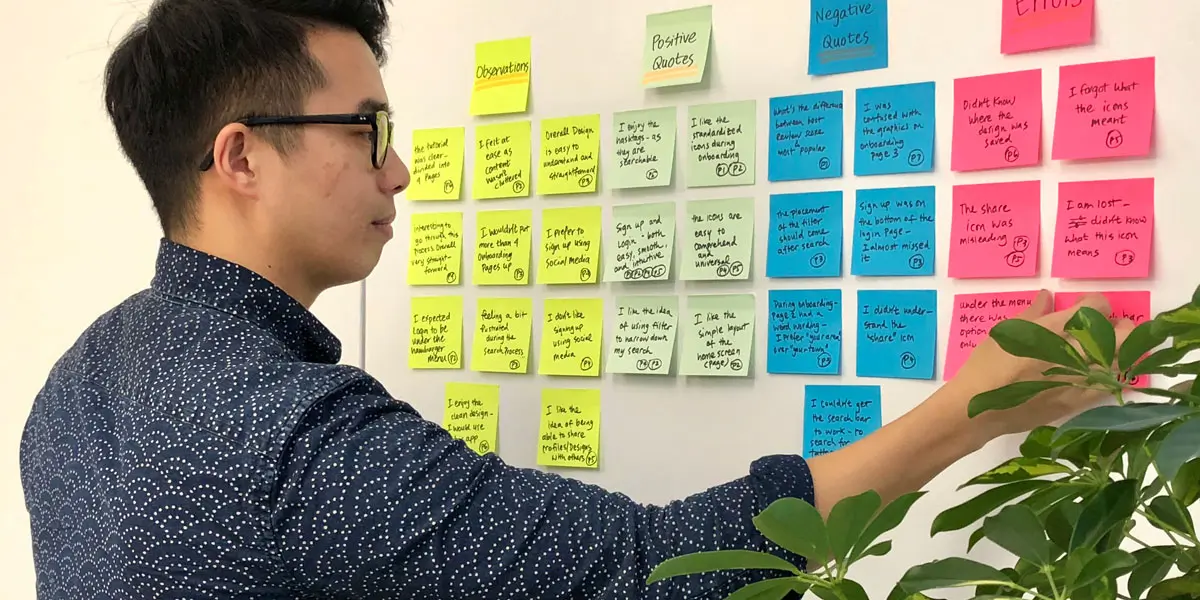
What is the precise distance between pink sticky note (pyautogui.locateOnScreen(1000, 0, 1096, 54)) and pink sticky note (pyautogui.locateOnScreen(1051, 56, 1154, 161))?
1.2 inches

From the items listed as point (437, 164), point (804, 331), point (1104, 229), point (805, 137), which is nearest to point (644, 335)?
point (804, 331)

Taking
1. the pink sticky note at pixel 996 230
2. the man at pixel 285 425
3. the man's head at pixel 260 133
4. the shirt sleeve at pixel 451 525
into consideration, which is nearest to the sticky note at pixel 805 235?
the pink sticky note at pixel 996 230

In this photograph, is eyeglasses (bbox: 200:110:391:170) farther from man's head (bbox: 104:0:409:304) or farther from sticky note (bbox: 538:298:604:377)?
sticky note (bbox: 538:298:604:377)

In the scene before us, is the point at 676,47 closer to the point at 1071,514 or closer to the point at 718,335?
the point at 718,335

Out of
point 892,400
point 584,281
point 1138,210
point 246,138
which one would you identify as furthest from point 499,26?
point 1138,210

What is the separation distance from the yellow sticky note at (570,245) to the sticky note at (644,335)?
0.22 feet

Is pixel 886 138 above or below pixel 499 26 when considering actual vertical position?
below

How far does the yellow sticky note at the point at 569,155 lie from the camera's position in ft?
4.22

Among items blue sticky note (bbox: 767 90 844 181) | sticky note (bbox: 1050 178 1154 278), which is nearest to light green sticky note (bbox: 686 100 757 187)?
blue sticky note (bbox: 767 90 844 181)

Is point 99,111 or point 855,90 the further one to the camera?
point 99,111

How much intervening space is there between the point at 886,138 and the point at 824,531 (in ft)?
2.11

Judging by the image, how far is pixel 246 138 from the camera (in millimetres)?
963

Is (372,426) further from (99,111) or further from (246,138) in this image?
(99,111)

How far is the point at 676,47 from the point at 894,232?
36cm
